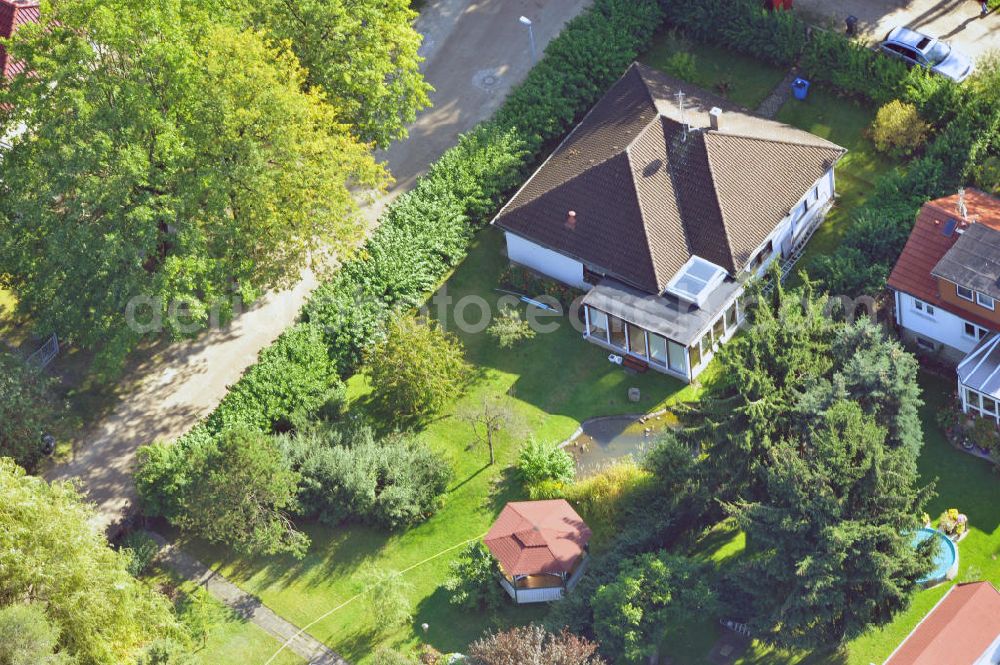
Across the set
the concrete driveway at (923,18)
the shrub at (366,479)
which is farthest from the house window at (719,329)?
the concrete driveway at (923,18)

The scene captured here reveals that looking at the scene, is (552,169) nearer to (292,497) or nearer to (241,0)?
(241,0)

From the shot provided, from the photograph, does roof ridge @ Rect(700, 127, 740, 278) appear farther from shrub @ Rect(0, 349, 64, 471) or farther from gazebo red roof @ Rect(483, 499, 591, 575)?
shrub @ Rect(0, 349, 64, 471)

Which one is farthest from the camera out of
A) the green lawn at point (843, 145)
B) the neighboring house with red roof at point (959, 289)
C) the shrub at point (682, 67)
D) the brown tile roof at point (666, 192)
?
the shrub at point (682, 67)

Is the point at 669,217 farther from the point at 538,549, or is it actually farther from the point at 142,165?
the point at 142,165

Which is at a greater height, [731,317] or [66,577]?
[66,577]

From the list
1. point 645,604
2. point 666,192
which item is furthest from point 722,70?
point 645,604

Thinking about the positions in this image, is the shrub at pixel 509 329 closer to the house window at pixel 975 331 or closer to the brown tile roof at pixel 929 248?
the brown tile roof at pixel 929 248
